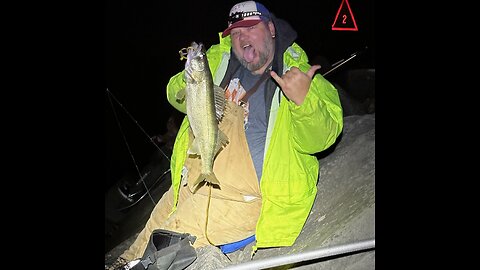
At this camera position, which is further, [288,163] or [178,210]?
[178,210]

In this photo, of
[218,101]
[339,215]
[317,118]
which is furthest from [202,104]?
[339,215]

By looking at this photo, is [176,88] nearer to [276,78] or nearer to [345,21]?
[276,78]

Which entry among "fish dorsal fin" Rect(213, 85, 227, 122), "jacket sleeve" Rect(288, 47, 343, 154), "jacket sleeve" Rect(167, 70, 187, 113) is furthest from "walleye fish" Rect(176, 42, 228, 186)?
"jacket sleeve" Rect(288, 47, 343, 154)

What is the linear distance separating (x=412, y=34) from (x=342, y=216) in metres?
1.35

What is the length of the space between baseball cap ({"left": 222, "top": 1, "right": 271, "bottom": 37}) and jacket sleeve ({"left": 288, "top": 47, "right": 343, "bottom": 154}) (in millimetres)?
650

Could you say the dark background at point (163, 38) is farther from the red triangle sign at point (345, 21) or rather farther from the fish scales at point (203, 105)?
the fish scales at point (203, 105)

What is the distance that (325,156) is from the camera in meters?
4.04

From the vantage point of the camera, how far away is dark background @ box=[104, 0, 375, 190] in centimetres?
1112

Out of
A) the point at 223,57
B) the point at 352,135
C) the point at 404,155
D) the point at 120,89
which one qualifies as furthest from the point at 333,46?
the point at 404,155

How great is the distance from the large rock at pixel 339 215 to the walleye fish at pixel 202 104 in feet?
2.49

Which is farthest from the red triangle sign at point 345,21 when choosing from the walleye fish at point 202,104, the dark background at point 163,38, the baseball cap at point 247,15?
the walleye fish at point 202,104

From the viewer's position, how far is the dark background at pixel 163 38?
11.1m

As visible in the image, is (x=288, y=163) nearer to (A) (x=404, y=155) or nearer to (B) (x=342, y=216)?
(B) (x=342, y=216)

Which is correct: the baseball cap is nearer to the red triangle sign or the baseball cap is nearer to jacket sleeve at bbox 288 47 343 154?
jacket sleeve at bbox 288 47 343 154
